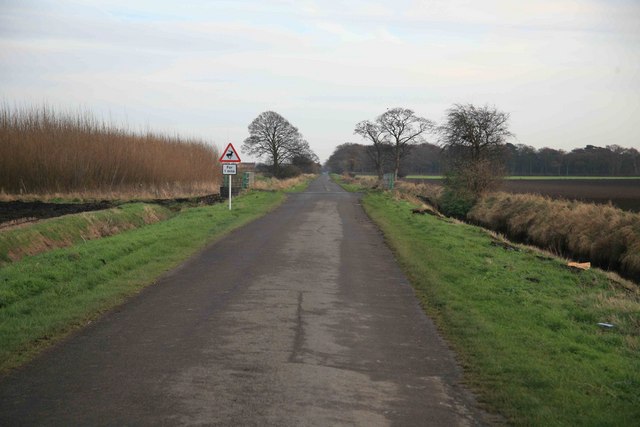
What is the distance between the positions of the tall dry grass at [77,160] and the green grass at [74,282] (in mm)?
20707

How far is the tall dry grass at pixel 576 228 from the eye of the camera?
2020 cm

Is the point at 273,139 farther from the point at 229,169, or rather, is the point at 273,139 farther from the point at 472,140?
the point at 229,169

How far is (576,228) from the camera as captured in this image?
24.1 m

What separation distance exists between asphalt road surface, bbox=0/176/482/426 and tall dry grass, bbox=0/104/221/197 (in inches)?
1095

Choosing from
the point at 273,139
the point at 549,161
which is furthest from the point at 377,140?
the point at 549,161

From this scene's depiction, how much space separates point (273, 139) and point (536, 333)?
6706 cm

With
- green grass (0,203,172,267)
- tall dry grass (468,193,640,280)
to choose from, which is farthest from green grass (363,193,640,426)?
green grass (0,203,172,267)

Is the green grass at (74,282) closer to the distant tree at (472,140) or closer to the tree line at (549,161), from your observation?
the distant tree at (472,140)

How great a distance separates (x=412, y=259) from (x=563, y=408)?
9020 mm

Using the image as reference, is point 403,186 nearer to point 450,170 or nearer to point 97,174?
point 450,170

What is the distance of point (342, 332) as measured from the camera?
7.80 m

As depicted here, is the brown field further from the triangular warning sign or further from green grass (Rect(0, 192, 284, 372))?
green grass (Rect(0, 192, 284, 372))

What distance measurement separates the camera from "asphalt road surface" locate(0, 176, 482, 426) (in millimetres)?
5016

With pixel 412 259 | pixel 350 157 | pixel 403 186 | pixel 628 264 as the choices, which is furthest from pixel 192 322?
pixel 350 157
